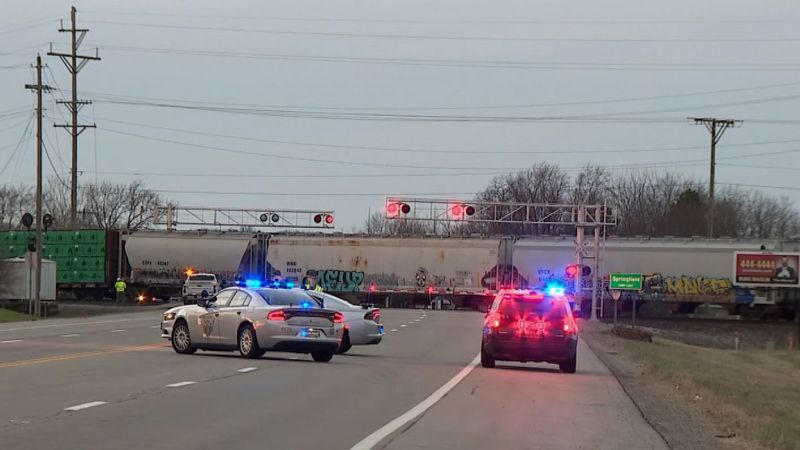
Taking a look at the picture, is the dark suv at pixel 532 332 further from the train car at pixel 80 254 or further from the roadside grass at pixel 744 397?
the train car at pixel 80 254

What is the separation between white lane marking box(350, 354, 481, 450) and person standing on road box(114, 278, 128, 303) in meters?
42.0

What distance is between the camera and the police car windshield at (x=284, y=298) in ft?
68.7

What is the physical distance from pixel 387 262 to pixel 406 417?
50.0 m

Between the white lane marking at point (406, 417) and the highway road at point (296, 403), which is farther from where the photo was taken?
the highway road at point (296, 403)

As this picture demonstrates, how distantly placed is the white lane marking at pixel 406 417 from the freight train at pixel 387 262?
40707 millimetres

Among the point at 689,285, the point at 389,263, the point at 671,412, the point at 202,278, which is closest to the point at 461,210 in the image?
the point at 389,263

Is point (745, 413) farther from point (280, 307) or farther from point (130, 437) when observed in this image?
point (130, 437)

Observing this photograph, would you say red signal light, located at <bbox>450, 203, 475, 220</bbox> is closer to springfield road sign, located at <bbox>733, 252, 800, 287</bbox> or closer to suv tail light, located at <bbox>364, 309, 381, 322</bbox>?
springfield road sign, located at <bbox>733, 252, 800, 287</bbox>

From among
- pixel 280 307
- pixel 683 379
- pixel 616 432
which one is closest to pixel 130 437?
pixel 616 432

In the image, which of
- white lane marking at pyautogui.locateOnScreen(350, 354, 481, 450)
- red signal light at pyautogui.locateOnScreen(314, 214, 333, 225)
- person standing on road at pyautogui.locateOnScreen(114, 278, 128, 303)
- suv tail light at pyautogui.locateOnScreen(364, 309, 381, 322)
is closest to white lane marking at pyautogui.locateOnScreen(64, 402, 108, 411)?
white lane marking at pyautogui.locateOnScreen(350, 354, 481, 450)

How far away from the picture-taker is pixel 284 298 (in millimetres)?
21219

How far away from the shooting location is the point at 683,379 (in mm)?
21312

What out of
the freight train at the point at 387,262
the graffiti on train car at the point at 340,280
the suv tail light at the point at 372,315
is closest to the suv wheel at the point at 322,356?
the suv tail light at the point at 372,315

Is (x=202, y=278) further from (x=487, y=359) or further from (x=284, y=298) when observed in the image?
(x=487, y=359)
